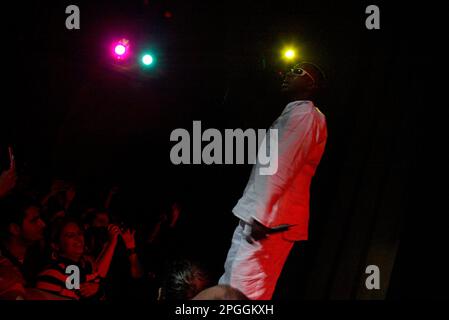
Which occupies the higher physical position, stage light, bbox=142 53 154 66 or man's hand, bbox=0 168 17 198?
stage light, bbox=142 53 154 66

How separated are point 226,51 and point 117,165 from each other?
87.7 inches

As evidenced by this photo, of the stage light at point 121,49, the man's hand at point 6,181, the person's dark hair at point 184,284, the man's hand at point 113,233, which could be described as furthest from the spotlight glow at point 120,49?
the person's dark hair at point 184,284

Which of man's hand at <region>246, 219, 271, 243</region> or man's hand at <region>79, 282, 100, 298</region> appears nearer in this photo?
man's hand at <region>246, 219, 271, 243</region>

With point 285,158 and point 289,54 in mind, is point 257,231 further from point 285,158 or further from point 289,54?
point 289,54

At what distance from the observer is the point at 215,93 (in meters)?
5.71

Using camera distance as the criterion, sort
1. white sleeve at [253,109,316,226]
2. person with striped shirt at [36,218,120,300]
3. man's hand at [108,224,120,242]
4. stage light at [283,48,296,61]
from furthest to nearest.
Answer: stage light at [283,48,296,61] → man's hand at [108,224,120,242] → person with striped shirt at [36,218,120,300] → white sleeve at [253,109,316,226]

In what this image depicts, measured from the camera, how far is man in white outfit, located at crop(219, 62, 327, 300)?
8.66ft

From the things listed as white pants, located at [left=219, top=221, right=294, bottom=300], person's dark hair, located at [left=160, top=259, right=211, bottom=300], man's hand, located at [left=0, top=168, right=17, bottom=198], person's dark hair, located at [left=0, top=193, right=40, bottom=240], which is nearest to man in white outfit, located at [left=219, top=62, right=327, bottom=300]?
white pants, located at [left=219, top=221, right=294, bottom=300]

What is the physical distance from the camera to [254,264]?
2.66 meters

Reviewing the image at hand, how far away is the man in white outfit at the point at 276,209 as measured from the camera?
2641 millimetres

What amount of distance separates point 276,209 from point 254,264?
1.05 feet

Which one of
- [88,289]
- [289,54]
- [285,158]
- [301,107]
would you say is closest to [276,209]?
[285,158]

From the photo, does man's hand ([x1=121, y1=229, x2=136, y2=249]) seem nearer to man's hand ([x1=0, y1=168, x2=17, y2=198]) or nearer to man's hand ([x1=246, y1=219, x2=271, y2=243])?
man's hand ([x1=0, y1=168, x2=17, y2=198])
